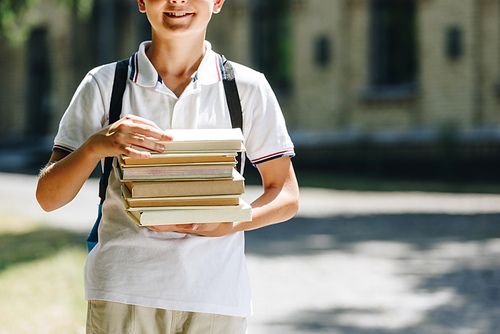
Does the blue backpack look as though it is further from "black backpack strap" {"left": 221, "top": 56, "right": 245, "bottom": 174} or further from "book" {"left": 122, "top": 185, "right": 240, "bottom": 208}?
"book" {"left": 122, "top": 185, "right": 240, "bottom": 208}

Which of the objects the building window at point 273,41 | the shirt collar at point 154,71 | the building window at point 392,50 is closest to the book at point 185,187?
the shirt collar at point 154,71

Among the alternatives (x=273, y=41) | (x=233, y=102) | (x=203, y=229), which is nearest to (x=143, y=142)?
(x=203, y=229)

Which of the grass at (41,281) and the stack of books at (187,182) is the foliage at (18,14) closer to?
the grass at (41,281)

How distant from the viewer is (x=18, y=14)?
27.7 feet

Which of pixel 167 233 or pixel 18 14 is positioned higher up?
pixel 18 14

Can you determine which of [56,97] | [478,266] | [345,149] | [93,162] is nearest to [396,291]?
[478,266]

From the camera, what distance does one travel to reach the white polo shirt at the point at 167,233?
193cm

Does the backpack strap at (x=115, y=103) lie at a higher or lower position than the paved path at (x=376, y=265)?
higher

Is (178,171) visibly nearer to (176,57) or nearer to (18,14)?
(176,57)

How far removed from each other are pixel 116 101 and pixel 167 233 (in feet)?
1.26

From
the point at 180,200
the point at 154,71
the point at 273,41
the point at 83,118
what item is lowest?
the point at 180,200

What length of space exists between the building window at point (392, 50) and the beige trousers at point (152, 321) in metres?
14.3

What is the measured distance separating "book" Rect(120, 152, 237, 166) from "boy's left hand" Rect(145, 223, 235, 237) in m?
0.17

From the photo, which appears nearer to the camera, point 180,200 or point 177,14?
point 180,200
